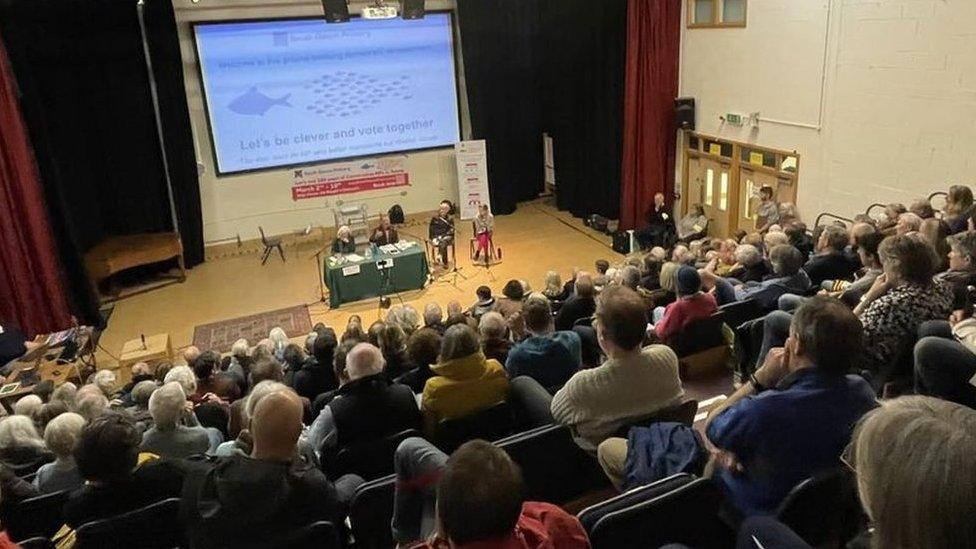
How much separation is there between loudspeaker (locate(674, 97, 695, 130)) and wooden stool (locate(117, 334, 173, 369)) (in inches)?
308

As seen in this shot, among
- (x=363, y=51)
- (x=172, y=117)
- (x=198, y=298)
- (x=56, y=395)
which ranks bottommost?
(x=198, y=298)

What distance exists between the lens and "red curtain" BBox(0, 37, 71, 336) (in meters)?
8.02

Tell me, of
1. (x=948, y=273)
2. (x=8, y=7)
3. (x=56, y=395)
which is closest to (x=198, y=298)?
(x=8, y=7)

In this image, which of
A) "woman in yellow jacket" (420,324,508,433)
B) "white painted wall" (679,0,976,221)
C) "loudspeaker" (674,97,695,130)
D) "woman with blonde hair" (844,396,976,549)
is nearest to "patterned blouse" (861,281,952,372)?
"woman in yellow jacket" (420,324,508,433)

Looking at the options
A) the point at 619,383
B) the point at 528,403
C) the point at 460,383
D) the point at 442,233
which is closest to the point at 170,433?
the point at 460,383

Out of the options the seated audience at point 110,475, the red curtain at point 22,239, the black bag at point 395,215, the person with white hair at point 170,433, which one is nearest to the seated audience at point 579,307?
the person with white hair at point 170,433

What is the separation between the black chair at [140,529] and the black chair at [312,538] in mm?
537

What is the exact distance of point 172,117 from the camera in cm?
1035

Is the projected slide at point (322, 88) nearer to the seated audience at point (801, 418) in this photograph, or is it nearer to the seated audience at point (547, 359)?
the seated audience at point (547, 359)

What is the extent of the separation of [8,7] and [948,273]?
31.9 feet

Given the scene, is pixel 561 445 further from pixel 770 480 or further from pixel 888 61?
pixel 888 61

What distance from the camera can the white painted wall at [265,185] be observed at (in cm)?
1060

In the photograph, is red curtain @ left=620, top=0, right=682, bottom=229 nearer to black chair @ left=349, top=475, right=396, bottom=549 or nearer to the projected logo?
the projected logo

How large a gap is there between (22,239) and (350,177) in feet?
16.7
